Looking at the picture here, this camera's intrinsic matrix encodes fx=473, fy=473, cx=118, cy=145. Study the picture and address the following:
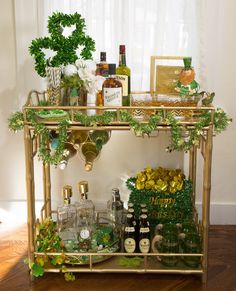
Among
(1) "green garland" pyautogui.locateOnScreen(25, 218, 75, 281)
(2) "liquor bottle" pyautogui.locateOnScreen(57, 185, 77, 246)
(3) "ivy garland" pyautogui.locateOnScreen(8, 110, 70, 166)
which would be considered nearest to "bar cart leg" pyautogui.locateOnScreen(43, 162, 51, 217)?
(2) "liquor bottle" pyautogui.locateOnScreen(57, 185, 77, 246)

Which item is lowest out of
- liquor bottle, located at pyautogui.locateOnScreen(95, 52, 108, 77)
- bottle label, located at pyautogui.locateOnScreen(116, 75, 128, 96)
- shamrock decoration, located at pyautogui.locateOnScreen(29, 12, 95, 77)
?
bottle label, located at pyautogui.locateOnScreen(116, 75, 128, 96)

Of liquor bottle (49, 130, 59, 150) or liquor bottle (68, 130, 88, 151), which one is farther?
liquor bottle (68, 130, 88, 151)

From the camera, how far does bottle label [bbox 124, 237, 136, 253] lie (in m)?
2.13

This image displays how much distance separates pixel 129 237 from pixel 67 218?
0.37m

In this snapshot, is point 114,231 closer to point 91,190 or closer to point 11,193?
point 91,190

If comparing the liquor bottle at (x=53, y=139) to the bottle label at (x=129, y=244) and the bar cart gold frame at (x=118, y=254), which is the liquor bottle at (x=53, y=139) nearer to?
the bar cart gold frame at (x=118, y=254)

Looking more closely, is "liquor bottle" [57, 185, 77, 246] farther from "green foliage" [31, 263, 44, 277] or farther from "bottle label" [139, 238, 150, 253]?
"bottle label" [139, 238, 150, 253]

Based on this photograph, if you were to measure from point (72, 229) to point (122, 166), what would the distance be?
49cm

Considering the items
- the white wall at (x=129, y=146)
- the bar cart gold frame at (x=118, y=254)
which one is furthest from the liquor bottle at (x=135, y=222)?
the white wall at (x=129, y=146)

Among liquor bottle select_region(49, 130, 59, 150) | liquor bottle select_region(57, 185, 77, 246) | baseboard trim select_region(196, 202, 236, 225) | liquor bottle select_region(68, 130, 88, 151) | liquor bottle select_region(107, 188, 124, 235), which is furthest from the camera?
baseboard trim select_region(196, 202, 236, 225)

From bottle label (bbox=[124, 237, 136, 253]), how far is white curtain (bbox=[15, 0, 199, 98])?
32.8 inches

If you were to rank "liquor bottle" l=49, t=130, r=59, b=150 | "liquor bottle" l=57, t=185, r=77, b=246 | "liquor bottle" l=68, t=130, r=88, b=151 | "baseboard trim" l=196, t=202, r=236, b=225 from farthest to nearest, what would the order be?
1. "baseboard trim" l=196, t=202, r=236, b=225
2. "liquor bottle" l=57, t=185, r=77, b=246
3. "liquor bottle" l=68, t=130, r=88, b=151
4. "liquor bottle" l=49, t=130, r=59, b=150

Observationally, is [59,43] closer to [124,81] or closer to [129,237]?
[124,81]

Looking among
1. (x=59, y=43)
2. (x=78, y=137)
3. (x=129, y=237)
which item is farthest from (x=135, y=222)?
(x=59, y=43)
